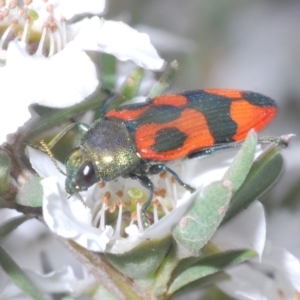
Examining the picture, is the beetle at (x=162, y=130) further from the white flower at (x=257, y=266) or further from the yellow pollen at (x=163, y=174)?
the white flower at (x=257, y=266)

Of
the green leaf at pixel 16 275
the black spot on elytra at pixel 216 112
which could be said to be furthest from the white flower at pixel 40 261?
the black spot on elytra at pixel 216 112

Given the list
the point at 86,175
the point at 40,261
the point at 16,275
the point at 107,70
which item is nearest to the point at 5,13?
the point at 107,70

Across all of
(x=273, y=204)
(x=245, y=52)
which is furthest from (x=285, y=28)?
(x=273, y=204)

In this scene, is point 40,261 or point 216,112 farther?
point 40,261

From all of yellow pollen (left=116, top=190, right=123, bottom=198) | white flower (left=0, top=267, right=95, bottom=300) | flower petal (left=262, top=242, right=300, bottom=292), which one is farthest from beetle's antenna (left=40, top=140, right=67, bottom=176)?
flower petal (left=262, top=242, right=300, bottom=292)

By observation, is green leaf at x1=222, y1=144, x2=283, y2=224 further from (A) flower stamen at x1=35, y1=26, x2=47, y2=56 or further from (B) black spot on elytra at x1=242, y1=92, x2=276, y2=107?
(A) flower stamen at x1=35, y1=26, x2=47, y2=56

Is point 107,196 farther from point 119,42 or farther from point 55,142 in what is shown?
point 119,42
